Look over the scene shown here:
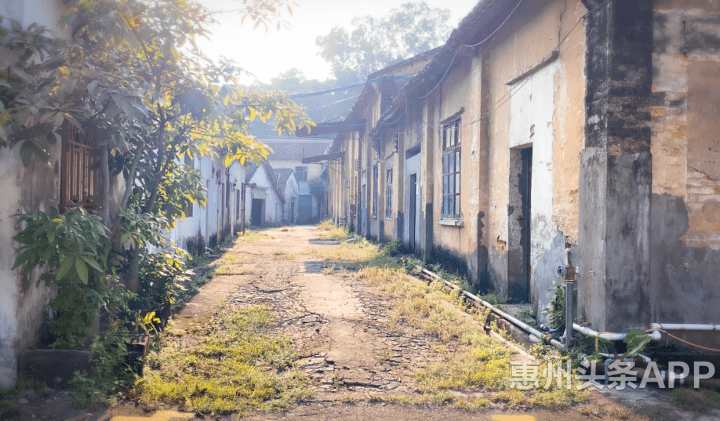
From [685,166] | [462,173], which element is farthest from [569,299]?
[462,173]

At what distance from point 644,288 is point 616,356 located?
2.08ft

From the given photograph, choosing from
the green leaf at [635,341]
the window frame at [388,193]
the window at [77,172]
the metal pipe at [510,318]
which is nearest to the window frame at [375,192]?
the window frame at [388,193]

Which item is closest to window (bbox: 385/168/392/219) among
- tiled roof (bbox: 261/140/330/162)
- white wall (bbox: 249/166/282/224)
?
white wall (bbox: 249/166/282/224)

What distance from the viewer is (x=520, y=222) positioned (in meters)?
6.36

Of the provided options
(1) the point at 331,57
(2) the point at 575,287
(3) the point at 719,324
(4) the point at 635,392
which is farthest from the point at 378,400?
A: (1) the point at 331,57

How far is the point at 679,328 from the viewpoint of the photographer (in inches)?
157

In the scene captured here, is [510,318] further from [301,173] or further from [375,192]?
[301,173]

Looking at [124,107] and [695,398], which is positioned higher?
[124,107]

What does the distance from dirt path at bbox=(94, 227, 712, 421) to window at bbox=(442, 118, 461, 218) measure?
2.17m

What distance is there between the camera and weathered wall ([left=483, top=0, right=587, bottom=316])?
15.4ft

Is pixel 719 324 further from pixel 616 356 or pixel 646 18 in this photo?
pixel 646 18

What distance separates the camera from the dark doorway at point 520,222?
633 cm

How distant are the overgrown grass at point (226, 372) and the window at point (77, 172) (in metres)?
1.44

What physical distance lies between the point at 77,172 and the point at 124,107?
1491 mm
